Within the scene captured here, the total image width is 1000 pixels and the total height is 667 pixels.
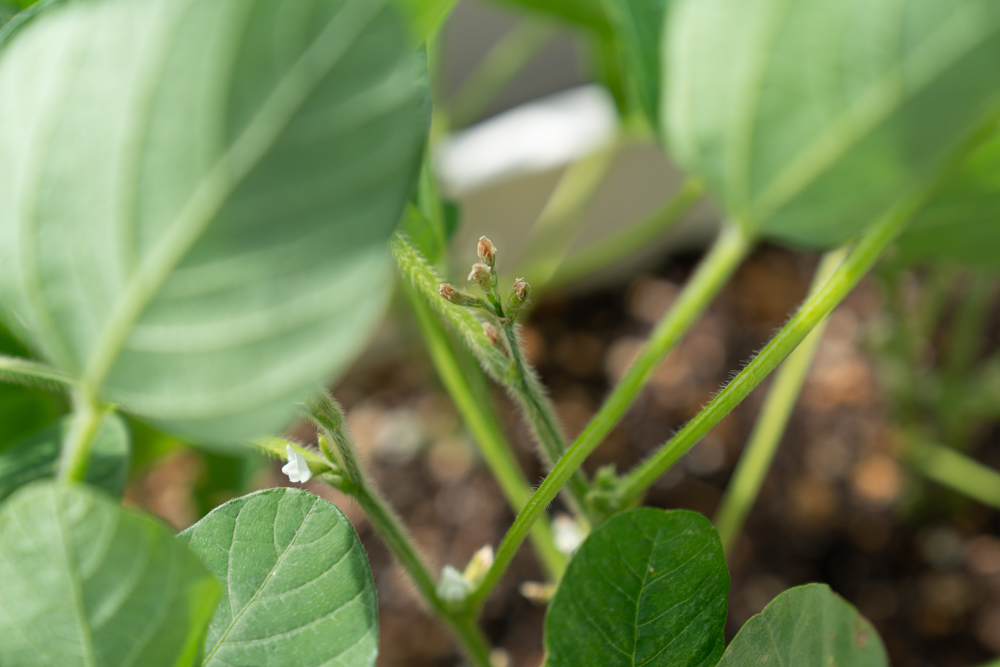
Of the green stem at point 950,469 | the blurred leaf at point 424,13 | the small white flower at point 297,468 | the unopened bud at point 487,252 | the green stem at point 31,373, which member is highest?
the blurred leaf at point 424,13

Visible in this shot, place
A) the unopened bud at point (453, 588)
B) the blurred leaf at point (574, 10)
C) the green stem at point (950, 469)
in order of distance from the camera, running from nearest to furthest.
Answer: the unopened bud at point (453, 588)
the blurred leaf at point (574, 10)
the green stem at point (950, 469)

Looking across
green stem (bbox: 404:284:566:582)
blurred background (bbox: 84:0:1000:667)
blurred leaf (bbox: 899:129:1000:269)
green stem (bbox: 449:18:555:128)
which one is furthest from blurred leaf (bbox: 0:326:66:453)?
green stem (bbox: 449:18:555:128)

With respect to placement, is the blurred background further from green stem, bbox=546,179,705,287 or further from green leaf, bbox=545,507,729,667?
green leaf, bbox=545,507,729,667

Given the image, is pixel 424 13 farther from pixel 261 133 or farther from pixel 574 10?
pixel 574 10

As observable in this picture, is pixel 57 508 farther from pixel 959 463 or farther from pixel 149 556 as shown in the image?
pixel 959 463

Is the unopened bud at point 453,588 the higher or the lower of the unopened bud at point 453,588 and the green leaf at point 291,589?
the lower

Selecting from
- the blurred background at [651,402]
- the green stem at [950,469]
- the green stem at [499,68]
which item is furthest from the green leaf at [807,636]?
the green stem at [499,68]

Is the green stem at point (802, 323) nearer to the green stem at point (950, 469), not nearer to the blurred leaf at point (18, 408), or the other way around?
the blurred leaf at point (18, 408)
